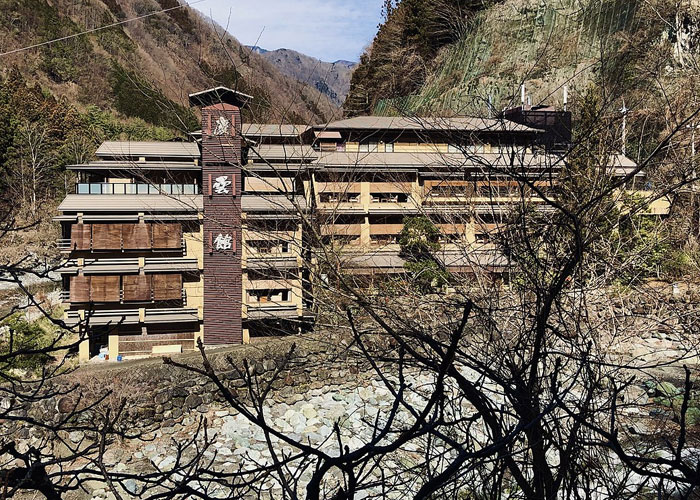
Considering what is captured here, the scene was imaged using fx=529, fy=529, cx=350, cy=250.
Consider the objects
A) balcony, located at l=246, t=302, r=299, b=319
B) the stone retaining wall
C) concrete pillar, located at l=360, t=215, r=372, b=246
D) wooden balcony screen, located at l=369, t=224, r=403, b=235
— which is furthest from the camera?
wooden balcony screen, located at l=369, t=224, r=403, b=235

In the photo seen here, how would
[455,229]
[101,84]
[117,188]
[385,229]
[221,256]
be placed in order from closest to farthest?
[455,229] → [221,256] → [117,188] → [385,229] → [101,84]

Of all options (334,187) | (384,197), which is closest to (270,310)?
(334,187)

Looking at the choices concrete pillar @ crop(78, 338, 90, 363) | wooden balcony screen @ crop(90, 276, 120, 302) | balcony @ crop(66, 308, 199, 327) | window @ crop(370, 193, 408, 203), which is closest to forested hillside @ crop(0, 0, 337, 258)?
wooden balcony screen @ crop(90, 276, 120, 302)

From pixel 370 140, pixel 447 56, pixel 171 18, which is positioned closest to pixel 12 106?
pixel 171 18

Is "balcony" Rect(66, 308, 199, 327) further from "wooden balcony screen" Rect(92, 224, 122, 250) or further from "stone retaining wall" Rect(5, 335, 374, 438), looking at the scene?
"wooden balcony screen" Rect(92, 224, 122, 250)

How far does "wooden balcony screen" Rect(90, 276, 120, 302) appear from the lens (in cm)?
941

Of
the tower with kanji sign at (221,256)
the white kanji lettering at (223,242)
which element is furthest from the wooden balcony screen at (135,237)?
the white kanji lettering at (223,242)

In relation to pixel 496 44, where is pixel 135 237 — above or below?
below

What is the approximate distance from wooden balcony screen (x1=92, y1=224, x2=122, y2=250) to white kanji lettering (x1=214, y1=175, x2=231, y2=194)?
1994mm

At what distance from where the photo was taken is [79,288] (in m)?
9.38

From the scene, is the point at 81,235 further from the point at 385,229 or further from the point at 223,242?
the point at 385,229

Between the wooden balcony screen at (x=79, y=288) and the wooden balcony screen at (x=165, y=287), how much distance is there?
1138 millimetres

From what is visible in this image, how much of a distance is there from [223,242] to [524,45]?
17913mm

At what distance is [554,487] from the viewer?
125 centimetres
